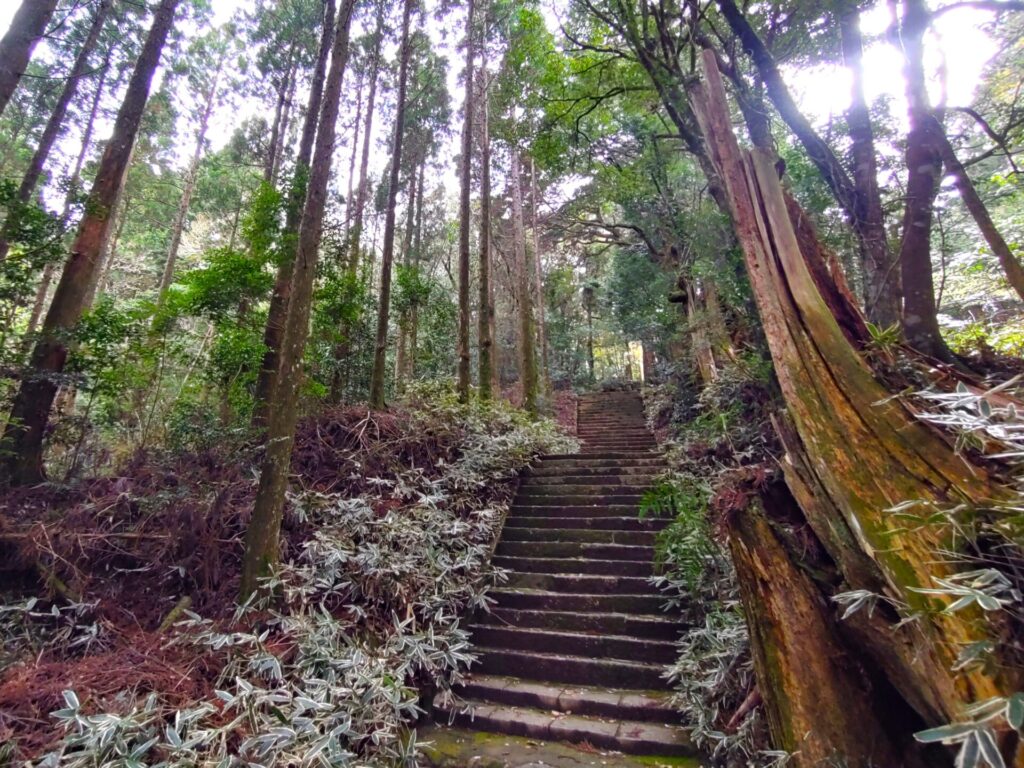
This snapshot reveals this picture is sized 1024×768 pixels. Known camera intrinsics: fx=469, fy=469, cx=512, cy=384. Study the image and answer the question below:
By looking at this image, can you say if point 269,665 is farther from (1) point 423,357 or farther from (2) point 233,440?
(1) point 423,357

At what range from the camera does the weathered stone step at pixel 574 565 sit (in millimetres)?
4793

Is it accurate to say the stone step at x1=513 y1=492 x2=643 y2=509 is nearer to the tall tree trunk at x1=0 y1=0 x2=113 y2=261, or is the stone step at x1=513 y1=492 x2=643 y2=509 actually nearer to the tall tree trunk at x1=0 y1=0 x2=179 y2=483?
the tall tree trunk at x1=0 y1=0 x2=179 y2=483

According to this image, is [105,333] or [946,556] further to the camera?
[105,333]

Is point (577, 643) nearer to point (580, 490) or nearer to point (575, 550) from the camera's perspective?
point (575, 550)

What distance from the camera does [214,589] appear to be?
12.4 ft

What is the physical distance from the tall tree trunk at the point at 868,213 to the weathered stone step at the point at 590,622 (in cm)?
313

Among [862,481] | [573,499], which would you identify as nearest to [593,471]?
[573,499]

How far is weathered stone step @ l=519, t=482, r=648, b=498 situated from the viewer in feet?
20.6

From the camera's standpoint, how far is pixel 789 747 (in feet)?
6.86

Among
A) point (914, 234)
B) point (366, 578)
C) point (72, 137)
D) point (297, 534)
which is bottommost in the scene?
point (366, 578)

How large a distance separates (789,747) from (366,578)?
10.2 ft

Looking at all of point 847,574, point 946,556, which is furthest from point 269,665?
point 946,556

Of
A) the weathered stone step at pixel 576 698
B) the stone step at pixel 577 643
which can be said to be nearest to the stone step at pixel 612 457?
the stone step at pixel 577 643

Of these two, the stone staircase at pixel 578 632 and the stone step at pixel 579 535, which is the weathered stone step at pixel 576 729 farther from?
the stone step at pixel 579 535
